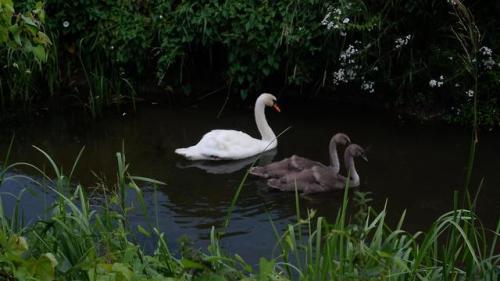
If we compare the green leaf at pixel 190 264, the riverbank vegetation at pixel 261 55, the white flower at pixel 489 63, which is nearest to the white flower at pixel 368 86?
the riverbank vegetation at pixel 261 55

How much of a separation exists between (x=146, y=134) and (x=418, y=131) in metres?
2.79

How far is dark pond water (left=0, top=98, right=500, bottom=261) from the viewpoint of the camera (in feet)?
20.7

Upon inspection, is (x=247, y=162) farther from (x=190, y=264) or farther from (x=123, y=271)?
(x=123, y=271)

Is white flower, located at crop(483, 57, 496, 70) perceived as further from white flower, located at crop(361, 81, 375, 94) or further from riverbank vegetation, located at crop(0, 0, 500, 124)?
white flower, located at crop(361, 81, 375, 94)

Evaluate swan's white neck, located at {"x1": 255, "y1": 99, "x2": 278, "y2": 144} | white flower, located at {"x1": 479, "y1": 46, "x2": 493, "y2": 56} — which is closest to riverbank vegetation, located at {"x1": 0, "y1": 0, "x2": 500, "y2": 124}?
white flower, located at {"x1": 479, "y1": 46, "x2": 493, "y2": 56}

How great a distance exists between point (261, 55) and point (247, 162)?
164 cm

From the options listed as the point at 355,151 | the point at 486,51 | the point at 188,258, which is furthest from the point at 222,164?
the point at 188,258

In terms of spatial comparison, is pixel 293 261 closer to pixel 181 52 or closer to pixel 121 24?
pixel 181 52

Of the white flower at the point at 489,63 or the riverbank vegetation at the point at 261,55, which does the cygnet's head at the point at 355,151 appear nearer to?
the riverbank vegetation at the point at 261,55

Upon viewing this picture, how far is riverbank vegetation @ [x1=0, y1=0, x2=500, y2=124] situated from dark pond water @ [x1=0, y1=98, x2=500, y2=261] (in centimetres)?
39

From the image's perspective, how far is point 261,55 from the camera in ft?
28.9

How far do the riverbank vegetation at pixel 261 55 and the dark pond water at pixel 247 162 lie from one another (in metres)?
0.39

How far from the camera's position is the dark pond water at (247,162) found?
6297 mm

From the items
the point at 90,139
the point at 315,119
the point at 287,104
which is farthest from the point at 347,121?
the point at 90,139
